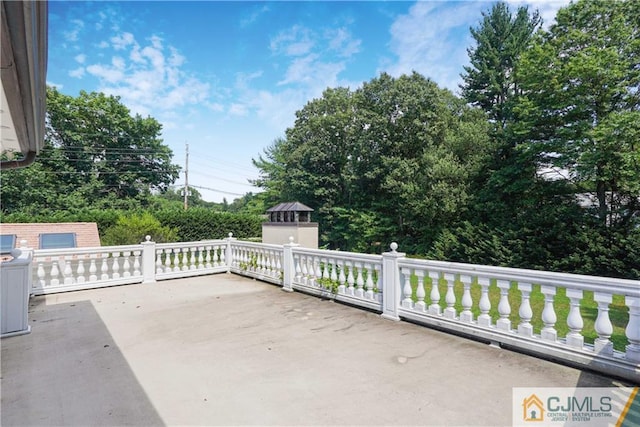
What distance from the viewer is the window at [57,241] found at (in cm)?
1063

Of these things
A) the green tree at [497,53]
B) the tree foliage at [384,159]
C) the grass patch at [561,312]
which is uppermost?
the green tree at [497,53]

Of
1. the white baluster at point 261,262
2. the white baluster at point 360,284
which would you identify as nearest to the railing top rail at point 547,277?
the white baluster at point 360,284

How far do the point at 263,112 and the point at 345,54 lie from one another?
6.71 metres

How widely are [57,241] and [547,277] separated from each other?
13.4 metres

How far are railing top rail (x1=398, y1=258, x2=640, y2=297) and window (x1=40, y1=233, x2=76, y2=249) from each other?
1161 cm

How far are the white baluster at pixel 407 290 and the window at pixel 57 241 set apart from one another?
11071mm

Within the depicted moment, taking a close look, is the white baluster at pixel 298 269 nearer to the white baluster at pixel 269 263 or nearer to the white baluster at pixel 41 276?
the white baluster at pixel 269 263

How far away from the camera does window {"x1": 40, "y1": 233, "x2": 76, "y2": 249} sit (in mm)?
10633

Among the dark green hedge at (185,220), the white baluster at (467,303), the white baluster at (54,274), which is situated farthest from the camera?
the dark green hedge at (185,220)

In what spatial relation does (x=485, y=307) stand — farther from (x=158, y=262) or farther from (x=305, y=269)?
(x=158, y=262)

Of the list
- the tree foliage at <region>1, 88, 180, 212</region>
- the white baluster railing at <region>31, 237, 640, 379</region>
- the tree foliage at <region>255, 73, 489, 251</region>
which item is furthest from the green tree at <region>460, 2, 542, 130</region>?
the tree foliage at <region>1, 88, 180, 212</region>

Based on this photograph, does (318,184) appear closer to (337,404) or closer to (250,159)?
(250,159)

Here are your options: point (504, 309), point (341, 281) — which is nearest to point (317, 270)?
point (341, 281)

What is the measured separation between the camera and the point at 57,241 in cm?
1089
